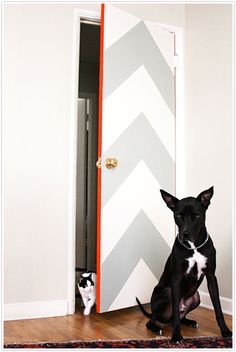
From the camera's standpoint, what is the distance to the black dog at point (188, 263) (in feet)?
7.82

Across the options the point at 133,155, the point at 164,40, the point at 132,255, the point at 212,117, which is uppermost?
the point at 164,40

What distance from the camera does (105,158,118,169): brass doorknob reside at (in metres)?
3.13

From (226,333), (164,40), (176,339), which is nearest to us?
(176,339)

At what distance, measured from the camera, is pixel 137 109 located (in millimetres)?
3420

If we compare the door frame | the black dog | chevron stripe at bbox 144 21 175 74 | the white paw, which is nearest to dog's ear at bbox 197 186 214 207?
the black dog

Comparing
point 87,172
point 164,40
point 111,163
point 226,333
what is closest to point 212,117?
point 164,40

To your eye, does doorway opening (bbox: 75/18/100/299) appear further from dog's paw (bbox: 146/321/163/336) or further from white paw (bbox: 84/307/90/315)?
dog's paw (bbox: 146/321/163/336)

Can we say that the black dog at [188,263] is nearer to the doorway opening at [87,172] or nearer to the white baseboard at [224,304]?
the white baseboard at [224,304]

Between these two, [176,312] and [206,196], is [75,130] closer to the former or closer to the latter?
[206,196]

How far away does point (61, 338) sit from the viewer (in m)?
2.44

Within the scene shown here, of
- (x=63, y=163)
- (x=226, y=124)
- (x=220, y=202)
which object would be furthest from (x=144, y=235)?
(x=226, y=124)

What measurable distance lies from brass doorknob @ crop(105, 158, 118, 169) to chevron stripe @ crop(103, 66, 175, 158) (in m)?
0.09

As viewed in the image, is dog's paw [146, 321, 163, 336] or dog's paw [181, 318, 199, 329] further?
dog's paw [181, 318, 199, 329]

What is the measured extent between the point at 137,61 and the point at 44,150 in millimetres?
1063
